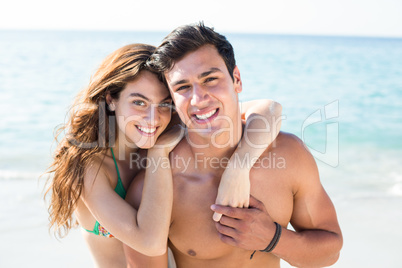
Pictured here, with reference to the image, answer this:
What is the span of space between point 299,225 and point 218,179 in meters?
0.57

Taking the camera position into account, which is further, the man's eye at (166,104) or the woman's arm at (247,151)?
the man's eye at (166,104)

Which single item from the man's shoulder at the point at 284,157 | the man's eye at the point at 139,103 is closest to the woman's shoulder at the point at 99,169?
the man's eye at the point at 139,103

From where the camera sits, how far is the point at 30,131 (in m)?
10.4

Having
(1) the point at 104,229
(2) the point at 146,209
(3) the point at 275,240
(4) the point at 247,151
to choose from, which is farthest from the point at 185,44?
(1) the point at 104,229

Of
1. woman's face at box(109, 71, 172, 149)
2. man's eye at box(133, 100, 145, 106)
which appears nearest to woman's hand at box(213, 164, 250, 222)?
woman's face at box(109, 71, 172, 149)

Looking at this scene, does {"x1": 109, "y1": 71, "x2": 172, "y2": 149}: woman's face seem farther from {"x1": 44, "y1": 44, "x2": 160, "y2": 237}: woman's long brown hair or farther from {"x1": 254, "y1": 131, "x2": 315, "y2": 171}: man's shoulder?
{"x1": 254, "y1": 131, "x2": 315, "y2": 171}: man's shoulder

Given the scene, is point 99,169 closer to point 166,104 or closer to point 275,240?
point 166,104

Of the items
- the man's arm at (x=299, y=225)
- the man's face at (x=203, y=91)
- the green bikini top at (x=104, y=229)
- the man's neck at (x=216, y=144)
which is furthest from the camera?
the green bikini top at (x=104, y=229)

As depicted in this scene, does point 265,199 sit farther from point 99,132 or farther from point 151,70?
point 99,132

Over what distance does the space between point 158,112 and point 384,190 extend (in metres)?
4.97

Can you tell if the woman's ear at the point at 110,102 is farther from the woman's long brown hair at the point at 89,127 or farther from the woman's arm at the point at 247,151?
the woman's arm at the point at 247,151

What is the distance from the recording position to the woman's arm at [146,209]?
2.43 metres

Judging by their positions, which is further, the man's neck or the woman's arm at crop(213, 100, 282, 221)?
the man's neck

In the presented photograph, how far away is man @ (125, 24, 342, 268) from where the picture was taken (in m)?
2.42
